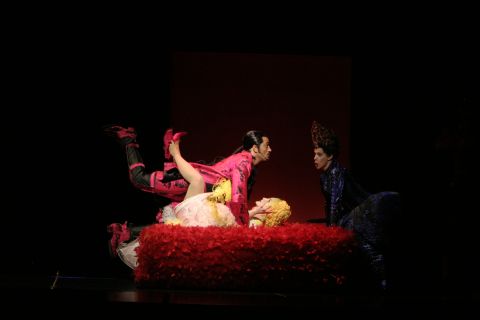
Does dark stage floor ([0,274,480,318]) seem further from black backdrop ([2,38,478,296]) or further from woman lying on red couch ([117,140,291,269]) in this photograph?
black backdrop ([2,38,478,296])

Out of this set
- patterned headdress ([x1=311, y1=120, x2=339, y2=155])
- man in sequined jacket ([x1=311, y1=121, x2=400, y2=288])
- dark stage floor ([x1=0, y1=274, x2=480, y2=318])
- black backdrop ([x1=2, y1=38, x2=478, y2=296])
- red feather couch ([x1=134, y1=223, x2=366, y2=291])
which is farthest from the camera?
black backdrop ([x1=2, y1=38, x2=478, y2=296])

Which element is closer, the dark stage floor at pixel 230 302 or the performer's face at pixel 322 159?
the dark stage floor at pixel 230 302

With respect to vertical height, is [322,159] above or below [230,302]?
above

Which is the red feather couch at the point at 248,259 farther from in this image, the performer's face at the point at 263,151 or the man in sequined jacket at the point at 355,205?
the performer's face at the point at 263,151

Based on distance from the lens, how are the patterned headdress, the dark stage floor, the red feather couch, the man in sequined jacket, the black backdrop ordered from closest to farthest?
the dark stage floor
the red feather couch
the man in sequined jacket
the patterned headdress
the black backdrop

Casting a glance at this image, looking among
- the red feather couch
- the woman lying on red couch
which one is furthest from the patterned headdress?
the red feather couch

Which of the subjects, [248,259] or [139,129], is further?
[139,129]

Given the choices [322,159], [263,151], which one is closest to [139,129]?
[263,151]

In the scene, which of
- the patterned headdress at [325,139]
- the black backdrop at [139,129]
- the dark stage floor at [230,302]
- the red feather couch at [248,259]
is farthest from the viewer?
the black backdrop at [139,129]

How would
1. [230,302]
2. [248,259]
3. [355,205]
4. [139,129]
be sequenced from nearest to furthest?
[230,302] → [248,259] → [355,205] → [139,129]

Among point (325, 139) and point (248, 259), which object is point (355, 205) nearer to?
point (325, 139)

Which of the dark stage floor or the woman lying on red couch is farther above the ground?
the woman lying on red couch

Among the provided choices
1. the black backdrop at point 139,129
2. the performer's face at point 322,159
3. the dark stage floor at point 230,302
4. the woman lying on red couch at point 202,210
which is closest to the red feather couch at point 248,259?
the dark stage floor at point 230,302

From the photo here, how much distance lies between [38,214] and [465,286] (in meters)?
3.37
